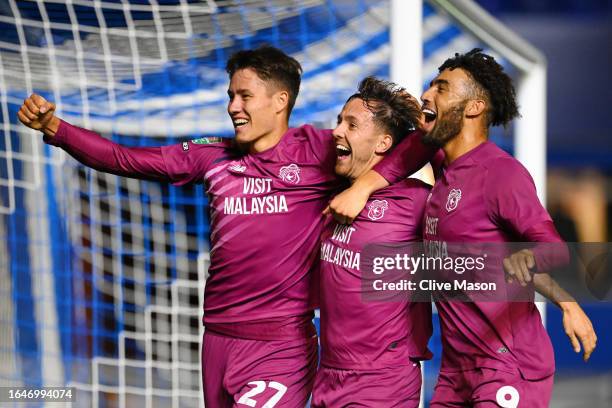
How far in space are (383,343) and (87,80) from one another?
2.36m

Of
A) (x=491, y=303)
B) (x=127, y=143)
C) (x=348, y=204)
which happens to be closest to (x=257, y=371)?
(x=348, y=204)

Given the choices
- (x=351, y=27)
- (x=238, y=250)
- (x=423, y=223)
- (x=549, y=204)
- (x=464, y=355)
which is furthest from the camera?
(x=549, y=204)

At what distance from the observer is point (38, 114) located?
3.54m

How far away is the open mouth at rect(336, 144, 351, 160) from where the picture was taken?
3.48 meters

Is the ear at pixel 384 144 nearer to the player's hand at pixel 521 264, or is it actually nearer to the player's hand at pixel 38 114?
the player's hand at pixel 521 264

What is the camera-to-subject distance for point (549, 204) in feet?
31.6

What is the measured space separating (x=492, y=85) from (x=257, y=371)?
4.25ft

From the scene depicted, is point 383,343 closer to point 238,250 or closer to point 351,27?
point 238,250

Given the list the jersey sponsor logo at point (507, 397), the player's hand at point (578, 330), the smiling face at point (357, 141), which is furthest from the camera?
the smiling face at point (357, 141)

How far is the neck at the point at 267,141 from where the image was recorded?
370 cm

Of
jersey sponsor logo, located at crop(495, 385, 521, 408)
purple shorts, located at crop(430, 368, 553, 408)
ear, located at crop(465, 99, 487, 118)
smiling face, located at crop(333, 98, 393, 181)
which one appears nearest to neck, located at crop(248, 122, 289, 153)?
smiling face, located at crop(333, 98, 393, 181)

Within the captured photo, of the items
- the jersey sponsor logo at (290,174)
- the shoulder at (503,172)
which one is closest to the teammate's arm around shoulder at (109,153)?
the jersey sponsor logo at (290,174)

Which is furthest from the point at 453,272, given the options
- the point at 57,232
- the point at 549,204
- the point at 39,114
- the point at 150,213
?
the point at 549,204

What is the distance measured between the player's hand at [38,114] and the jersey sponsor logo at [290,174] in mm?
847
